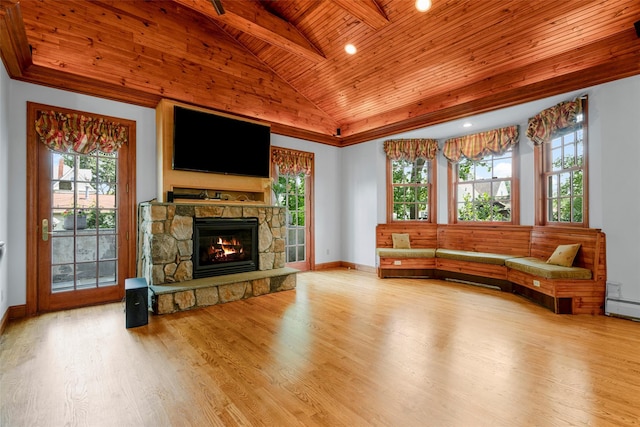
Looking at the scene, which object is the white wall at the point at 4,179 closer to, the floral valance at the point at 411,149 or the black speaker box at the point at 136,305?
the black speaker box at the point at 136,305

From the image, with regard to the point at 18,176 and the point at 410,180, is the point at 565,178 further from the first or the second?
the point at 18,176

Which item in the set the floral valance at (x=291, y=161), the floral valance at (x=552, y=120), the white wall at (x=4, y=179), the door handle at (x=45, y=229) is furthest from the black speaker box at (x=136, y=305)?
the floral valance at (x=552, y=120)

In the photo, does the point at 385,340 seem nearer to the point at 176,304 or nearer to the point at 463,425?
the point at 463,425

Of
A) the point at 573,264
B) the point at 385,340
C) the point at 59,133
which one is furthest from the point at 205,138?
the point at 573,264

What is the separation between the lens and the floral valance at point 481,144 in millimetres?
4988

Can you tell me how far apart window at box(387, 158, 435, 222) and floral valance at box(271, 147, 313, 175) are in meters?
1.68

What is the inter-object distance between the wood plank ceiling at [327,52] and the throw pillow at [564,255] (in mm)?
1990

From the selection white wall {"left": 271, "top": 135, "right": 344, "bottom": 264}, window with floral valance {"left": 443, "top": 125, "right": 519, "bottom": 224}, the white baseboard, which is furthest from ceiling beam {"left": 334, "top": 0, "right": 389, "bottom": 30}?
the white baseboard

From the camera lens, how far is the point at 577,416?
1703mm

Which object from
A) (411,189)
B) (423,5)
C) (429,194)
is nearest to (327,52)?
(423,5)

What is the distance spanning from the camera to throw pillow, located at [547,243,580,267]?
149 inches

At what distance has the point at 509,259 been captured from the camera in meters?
4.51

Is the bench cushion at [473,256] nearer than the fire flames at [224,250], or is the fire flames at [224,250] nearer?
the fire flames at [224,250]

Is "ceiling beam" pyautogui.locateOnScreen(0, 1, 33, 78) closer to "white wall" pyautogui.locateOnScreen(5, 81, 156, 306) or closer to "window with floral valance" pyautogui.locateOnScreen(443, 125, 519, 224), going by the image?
"white wall" pyautogui.locateOnScreen(5, 81, 156, 306)
